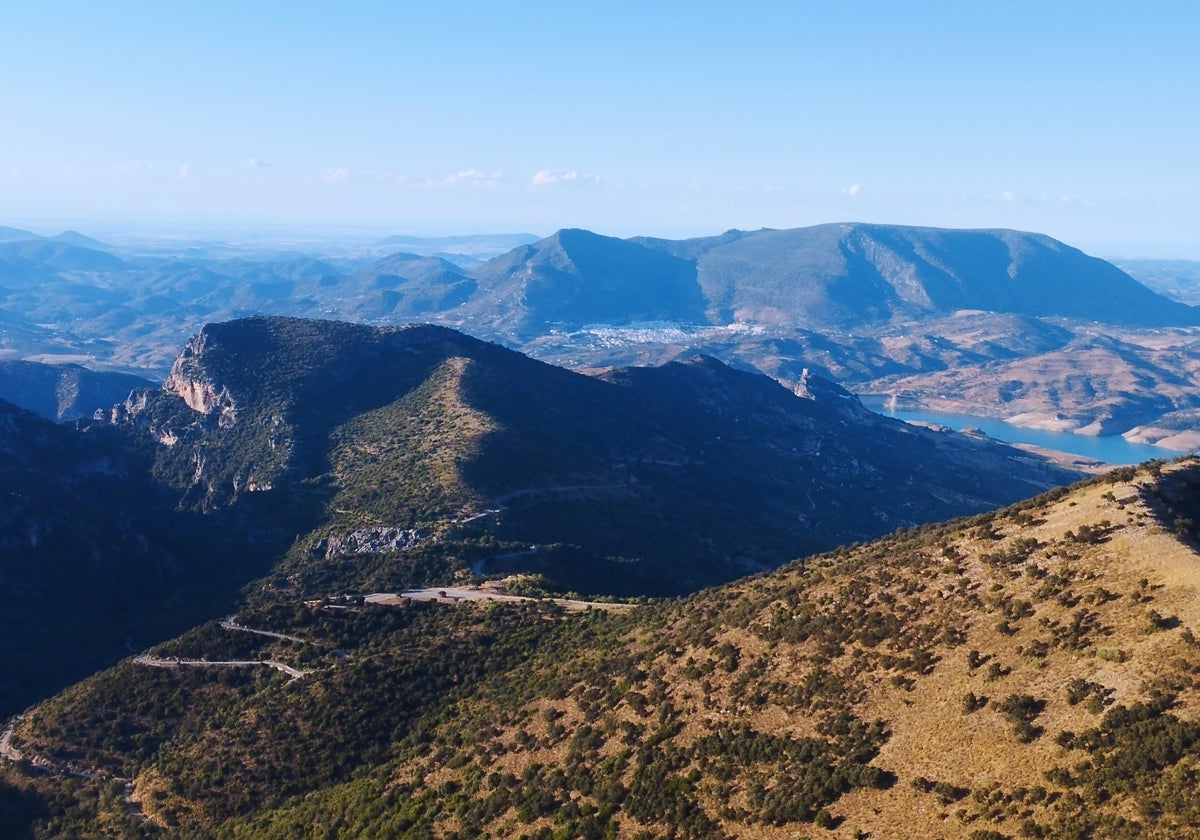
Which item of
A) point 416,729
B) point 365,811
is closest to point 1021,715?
point 365,811

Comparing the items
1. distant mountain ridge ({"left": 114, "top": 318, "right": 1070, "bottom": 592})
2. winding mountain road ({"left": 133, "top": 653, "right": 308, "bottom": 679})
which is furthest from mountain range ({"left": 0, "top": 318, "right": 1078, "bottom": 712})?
winding mountain road ({"left": 133, "top": 653, "right": 308, "bottom": 679})

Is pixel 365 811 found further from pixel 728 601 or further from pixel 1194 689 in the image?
pixel 1194 689

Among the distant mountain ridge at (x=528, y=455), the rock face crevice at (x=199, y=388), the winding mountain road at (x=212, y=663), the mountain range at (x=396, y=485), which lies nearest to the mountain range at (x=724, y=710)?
the winding mountain road at (x=212, y=663)

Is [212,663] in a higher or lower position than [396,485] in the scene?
lower

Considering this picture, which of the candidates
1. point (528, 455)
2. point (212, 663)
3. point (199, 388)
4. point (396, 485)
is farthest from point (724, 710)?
point (199, 388)

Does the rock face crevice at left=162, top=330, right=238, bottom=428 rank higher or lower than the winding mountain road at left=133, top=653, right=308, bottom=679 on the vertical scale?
higher

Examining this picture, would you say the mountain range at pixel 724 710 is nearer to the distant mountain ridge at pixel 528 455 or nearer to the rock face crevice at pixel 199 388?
the distant mountain ridge at pixel 528 455

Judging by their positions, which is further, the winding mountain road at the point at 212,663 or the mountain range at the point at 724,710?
the winding mountain road at the point at 212,663

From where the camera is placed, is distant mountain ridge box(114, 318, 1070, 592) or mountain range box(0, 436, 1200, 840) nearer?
mountain range box(0, 436, 1200, 840)

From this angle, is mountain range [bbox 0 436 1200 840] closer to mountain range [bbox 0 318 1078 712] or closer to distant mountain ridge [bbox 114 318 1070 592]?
mountain range [bbox 0 318 1078 712]

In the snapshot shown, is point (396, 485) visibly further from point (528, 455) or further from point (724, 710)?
point (724, 710)

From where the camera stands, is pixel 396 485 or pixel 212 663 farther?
pixel 396 485
